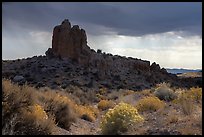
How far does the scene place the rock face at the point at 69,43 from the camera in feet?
219

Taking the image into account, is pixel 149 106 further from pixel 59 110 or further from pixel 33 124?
pixel 33 124

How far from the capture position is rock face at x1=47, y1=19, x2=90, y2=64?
66875 mm

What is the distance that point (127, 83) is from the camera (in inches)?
2405

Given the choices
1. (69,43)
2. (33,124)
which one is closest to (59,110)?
(33,124)

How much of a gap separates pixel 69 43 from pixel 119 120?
55057 millimetres

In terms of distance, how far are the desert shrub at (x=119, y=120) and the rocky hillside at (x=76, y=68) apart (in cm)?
3822

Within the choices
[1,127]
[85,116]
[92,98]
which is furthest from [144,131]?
[92,98]

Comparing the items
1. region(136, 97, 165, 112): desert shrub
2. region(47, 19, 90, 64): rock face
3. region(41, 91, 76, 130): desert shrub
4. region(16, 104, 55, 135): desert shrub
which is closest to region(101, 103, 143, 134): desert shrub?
region(16, 104, 55, 135): desert shrub

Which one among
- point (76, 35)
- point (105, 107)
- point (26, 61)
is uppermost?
point (76, 35)

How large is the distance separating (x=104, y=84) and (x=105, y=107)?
29596mm

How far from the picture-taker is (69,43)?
6781 cm

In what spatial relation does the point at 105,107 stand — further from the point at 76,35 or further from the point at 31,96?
the point at 76,35

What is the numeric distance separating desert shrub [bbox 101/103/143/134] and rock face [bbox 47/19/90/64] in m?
51.9

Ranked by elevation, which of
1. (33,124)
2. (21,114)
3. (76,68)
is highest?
(76,68)
